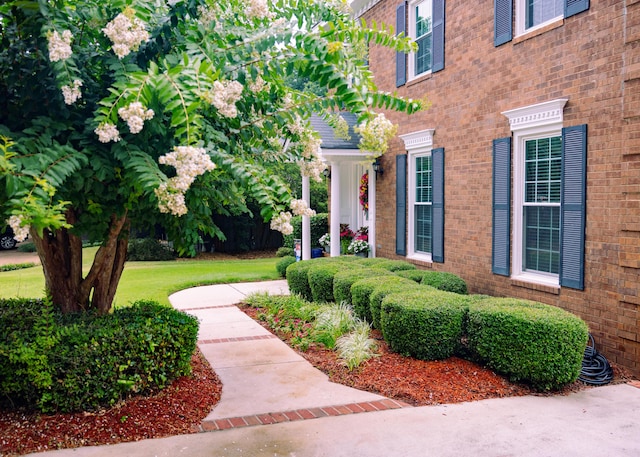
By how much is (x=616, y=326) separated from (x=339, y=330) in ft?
10.4

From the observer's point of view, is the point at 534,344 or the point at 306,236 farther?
the point at 306,236

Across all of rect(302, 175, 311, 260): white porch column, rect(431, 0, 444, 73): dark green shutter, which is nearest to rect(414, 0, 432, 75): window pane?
rect(431, 0, 444, 73): dark green shutter

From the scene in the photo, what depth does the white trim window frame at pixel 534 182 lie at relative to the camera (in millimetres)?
7152

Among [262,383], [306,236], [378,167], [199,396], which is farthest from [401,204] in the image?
[199,396]

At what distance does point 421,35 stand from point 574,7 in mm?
3930

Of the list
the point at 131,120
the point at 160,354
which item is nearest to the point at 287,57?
the point at 131,120

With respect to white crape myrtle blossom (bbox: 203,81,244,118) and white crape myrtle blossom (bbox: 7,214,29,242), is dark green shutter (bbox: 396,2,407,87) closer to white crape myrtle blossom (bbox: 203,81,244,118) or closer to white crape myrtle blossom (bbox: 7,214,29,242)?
white crape myrtle blossom (bbox: 203,81,244,118)

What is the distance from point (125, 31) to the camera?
379 cm

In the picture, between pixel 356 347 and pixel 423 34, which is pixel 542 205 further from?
pixel 423 34

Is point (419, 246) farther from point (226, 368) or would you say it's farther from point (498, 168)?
point (226, 368)

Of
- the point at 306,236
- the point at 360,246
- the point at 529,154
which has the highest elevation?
the point at 529,154

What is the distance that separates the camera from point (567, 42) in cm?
687

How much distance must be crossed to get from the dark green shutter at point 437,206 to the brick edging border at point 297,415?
4770mm

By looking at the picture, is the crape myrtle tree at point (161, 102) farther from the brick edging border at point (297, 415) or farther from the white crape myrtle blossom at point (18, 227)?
the brick edging border at point (297, 415)
